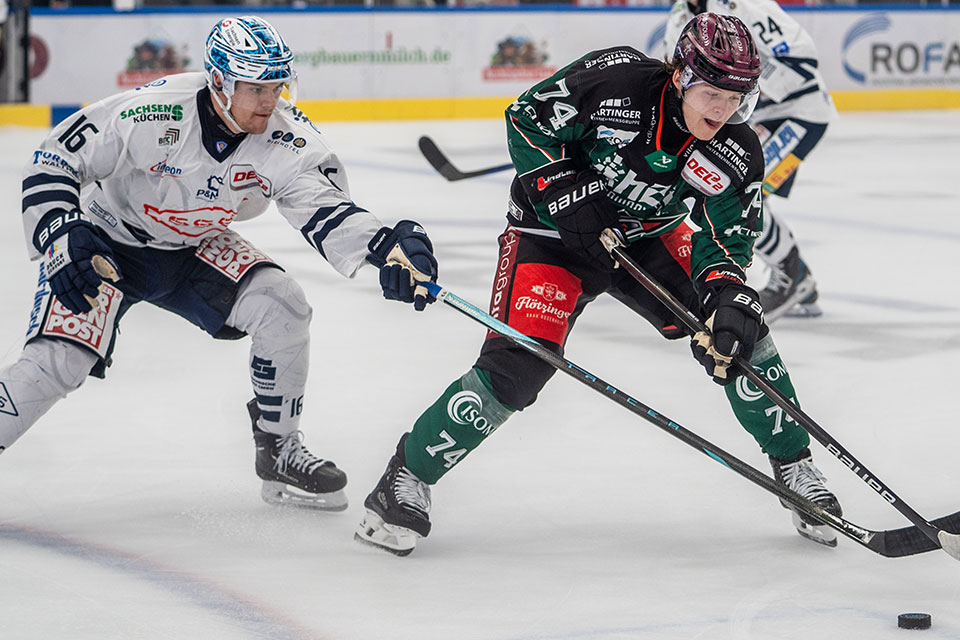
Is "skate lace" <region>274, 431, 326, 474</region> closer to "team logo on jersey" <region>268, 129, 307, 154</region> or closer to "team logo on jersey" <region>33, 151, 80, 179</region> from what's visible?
"team logo on jersey" <region>268, 129, 307, 154</region>

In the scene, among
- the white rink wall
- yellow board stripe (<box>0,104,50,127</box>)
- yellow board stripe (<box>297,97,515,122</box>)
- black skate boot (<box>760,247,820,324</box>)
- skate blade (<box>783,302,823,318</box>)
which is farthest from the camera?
yellow board stripe (<box>297,97,515,122</box>)

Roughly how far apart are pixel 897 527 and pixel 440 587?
108cm

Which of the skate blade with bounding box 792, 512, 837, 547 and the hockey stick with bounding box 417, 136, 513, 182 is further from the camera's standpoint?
the hockey stick with bounding box 417, 136, 513, 182

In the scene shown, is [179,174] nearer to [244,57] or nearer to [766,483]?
[244,57]

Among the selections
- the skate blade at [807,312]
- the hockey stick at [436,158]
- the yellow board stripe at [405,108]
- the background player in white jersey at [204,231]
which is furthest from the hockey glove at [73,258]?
the yellow board stripe at [405,108]

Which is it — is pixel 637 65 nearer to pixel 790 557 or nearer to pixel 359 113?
pixel 790 557

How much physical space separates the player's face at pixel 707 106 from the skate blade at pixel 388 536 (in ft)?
3.32

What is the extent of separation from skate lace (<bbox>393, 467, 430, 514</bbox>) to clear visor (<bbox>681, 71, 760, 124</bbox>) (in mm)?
957

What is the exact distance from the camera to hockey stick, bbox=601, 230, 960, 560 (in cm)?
268

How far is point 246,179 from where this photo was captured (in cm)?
301

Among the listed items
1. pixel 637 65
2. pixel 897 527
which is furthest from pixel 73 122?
pixel 897 527

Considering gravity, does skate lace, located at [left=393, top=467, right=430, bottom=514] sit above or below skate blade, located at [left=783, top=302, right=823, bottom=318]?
above

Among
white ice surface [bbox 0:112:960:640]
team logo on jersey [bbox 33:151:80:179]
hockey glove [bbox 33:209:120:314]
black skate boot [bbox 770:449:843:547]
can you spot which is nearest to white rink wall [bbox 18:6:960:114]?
white ice surface [bbox 0:112:960:640]

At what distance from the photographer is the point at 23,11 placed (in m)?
10.4
